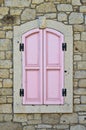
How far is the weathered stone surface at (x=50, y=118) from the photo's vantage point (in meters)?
5.95

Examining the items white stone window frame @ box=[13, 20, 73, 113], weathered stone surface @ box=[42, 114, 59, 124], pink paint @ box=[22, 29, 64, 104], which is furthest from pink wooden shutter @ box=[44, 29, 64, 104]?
weathered stone surface @ box=[42, 114, 59, 124]

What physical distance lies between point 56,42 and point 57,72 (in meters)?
0.53

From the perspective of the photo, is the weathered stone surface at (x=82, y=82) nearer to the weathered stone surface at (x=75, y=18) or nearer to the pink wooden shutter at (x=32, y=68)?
the pink wooden shutter at (x=32, y=68)

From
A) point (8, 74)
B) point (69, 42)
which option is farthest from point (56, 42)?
point (8, 74)

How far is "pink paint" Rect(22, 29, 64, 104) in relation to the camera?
5.91 m

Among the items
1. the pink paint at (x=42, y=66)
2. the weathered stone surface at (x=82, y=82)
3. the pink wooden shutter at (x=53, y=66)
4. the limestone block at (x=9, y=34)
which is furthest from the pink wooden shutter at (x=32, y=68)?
the weathered stone surface at (x=82, y=82)

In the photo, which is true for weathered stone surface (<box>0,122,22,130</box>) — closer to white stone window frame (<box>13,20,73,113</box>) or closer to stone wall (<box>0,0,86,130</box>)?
stone wall (<box>0,0,86,130</box>)

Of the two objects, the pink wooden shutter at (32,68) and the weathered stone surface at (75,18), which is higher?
the weathered stone surface at (75,18)

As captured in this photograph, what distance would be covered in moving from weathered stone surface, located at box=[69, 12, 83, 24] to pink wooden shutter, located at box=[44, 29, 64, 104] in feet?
1.18

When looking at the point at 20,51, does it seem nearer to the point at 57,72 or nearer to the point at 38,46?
the point at 38,46

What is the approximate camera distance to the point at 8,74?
234 inches

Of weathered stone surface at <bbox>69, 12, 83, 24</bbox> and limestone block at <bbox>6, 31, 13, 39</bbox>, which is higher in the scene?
weathered stone surface at <bbox>69, 12, 83, 24</bbox>

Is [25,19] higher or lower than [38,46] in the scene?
higher

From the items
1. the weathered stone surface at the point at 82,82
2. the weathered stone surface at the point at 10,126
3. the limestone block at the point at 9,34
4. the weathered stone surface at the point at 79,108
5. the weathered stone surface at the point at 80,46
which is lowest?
the weathered stone surface at the point at 10,126
